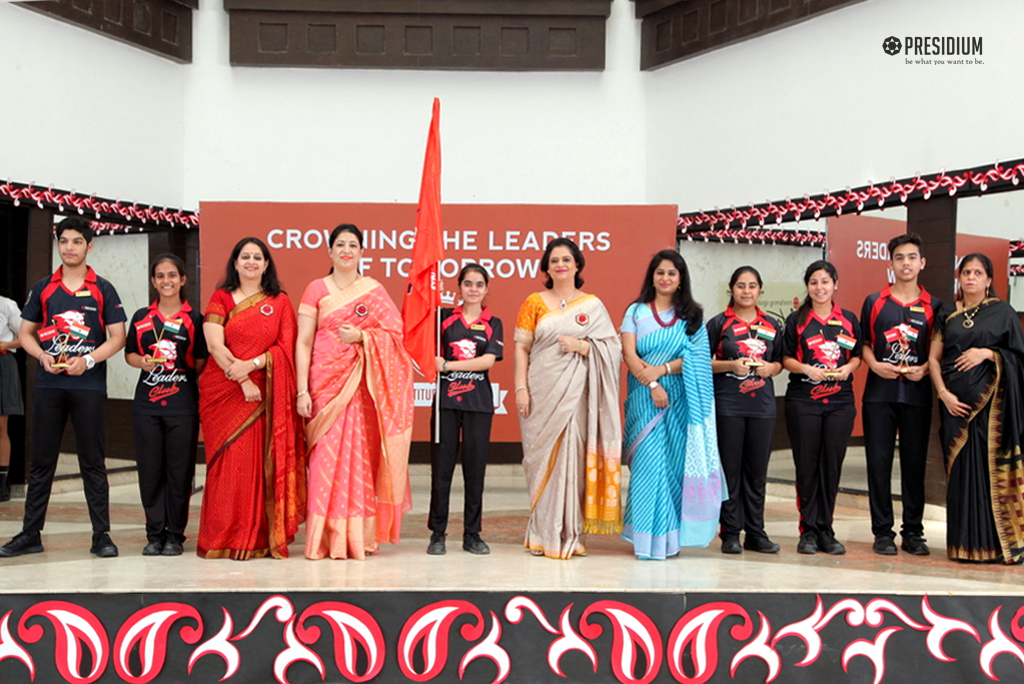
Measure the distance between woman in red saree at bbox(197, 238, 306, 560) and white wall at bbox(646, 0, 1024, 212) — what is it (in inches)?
146

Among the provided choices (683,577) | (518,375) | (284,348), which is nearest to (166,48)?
(284,348)

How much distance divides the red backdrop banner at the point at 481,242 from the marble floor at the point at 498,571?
1865 mm

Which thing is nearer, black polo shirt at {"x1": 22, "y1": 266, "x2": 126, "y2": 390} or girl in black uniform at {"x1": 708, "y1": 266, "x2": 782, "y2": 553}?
black polo shirt at {"x1": 22, "y1": 266, "x2": 126, "y2": 390}

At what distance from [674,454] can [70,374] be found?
2507 mm

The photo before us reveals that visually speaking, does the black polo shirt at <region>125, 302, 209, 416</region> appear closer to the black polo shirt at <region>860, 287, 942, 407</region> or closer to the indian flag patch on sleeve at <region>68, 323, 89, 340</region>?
the indian flag patch on sleeve at <region>68, 323, 89, 340</region>

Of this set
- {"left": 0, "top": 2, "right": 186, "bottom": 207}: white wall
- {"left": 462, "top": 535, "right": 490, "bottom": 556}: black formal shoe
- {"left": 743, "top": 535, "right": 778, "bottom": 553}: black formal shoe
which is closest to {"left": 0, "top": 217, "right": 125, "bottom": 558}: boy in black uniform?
{"left": 462, "top": 535, "right": 490, "bottom": 556}: black formal shoe

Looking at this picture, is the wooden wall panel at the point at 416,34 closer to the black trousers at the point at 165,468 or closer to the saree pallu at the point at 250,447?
the saree pallu at the point at 250,447

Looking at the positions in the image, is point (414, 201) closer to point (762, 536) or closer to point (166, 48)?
point (166, 48)

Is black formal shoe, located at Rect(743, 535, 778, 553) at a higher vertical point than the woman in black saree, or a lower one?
lower

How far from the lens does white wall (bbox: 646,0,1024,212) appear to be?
4.82 m

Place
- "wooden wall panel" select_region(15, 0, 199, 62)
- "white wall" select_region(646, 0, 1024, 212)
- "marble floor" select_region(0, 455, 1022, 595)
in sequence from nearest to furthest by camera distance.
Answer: "marble floor" select_region(0, 455, 1022, 595)
"white wall" select_region(646, 0, 1024, 212)
"wooden wall panel" select_region(15, 0, 199, 62)

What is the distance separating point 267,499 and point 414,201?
3335mm

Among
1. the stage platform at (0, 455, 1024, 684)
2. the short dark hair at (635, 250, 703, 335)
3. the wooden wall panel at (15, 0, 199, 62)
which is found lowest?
the stage platform at (0, 455, 1024, 684)

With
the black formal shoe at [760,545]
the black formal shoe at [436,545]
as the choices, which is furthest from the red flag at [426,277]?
the black formal shoe at [760,545]
